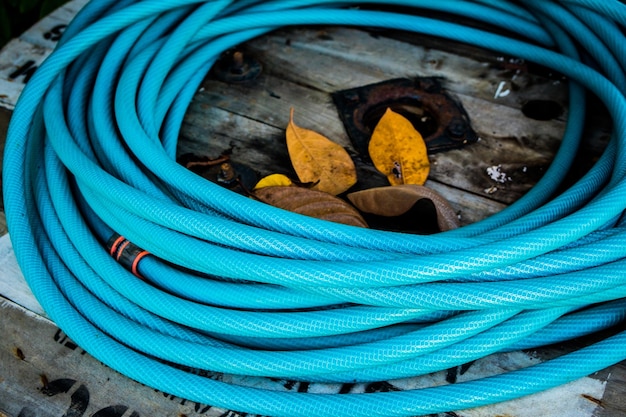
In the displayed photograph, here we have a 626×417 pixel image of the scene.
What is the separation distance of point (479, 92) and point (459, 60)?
0.14 meters

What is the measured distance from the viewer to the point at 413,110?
5.29 feet

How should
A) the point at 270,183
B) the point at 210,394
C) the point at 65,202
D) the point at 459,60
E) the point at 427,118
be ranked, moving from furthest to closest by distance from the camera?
the point at 459,60 → the point at 427,118 → the point at 270,183 → the point at 65,202 → the point at 210,394

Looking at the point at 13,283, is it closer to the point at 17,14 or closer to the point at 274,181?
the point at 274,181

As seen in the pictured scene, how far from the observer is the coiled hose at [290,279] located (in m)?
1.04

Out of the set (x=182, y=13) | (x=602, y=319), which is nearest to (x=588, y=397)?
(x=602, y=319)

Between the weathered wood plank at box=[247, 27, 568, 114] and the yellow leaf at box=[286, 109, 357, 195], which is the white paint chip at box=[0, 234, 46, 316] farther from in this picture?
the weathered wood plank at box=[247, 27, 568, 114]

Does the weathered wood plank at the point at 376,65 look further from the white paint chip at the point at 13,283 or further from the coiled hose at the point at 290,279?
the white paint chip at the point at 13,283

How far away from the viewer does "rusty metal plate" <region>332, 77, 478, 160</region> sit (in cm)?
151

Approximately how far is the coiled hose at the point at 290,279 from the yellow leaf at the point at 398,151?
0.78 feet

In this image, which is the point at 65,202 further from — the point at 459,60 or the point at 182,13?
the point at 459,60

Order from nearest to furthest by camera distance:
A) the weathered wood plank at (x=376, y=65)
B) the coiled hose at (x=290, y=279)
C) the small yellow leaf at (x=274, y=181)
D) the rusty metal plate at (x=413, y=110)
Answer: the coiled hose at (x=290, y=279)
the small yellow leaf at (x=274, y=181)
the rusty metal plate at (x=413, y=110)
the weathered wood plank at (x=376, y=65)

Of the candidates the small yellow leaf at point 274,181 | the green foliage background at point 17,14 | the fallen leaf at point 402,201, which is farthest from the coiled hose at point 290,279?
the green foliage background at point 17,14

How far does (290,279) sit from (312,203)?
11.9 inches

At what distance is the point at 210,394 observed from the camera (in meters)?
1.06
